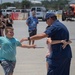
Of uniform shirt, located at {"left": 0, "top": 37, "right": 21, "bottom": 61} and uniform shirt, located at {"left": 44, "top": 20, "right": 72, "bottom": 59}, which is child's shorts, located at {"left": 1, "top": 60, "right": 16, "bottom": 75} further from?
uniform shirt, located at {"left": 44, "top": 20, "right": 72, "bottom": 59}

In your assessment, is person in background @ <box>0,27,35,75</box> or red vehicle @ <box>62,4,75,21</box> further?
red vehicle @ <box>62,4,75,21</box>

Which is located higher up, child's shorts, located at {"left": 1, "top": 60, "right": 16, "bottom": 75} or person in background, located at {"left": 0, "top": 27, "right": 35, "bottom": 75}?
person in background, located at {"left": 0, "top": 27, "right": 35, "bottom": 75}

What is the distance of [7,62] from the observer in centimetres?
727

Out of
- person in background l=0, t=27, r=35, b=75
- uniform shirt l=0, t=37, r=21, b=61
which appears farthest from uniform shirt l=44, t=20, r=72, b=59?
uniform shirt l=0, t=37, r=21, b=61

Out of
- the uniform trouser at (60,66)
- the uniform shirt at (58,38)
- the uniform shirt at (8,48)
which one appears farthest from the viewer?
the uniform shirt at (8,48)

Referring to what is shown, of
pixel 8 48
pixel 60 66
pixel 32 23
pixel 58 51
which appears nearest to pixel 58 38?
pixel 58 51

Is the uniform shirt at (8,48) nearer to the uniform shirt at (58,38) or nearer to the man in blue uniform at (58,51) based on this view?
the man in blue uniform at (58,51)

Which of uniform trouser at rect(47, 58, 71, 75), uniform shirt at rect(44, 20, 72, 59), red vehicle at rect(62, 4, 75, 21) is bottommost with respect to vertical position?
red vehicle at rect(62, 4, 75, 21)

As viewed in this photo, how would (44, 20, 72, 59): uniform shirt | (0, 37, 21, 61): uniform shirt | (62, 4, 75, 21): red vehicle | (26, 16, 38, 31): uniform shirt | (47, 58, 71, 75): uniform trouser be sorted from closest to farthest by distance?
(44, 20, 72, 59): uniform shirt
(47, 58, 71, 75): uniform trouser
(0, 37, 21, 61): uniform shirt
(26, 16, 38, 31): uniform shirt
(62, 4, 75, 21): red vehicle

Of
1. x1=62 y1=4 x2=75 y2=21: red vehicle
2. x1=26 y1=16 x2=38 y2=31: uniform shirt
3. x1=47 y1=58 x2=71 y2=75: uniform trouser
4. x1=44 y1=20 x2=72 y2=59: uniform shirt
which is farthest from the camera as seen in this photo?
x1=62 y1=4 x2=75 y2=21: red vehicle

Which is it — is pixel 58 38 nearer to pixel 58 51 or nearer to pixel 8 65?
pixel 58 51

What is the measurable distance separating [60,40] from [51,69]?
0.58 meters

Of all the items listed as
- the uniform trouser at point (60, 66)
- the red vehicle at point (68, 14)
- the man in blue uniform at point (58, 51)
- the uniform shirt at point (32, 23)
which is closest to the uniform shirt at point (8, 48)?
the man in blue uniform at point (58, 51)

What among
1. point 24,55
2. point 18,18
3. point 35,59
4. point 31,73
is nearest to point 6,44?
point 31,73
